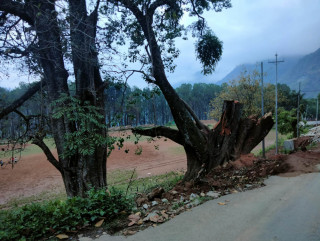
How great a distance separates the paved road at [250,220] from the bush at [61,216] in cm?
44

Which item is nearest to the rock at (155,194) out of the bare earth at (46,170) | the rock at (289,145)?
the bare earth at (46,170)

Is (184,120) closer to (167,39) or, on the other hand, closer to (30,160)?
(167,39)

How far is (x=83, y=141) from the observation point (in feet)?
16.0

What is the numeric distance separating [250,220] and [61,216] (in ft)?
7.90

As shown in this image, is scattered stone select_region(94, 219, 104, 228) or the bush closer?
the bush

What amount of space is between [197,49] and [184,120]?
104 inches

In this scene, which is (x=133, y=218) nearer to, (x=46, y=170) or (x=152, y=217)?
(x=152, y=217)

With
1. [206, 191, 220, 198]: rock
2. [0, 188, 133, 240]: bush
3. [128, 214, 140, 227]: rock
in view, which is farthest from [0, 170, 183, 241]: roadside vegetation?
[206, 191, 220, 198]: rock

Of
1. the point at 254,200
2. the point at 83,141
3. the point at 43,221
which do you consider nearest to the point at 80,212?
the point at 43,221

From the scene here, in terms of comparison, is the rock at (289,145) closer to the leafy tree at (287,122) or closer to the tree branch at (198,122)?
the tree branch at (198,122)

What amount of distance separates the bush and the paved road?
44 cm

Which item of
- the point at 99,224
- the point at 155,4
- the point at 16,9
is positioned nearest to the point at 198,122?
the point at 155,4

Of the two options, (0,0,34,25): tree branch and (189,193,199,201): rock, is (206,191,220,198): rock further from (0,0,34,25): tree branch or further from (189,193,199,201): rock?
(0,0,34,25): tree branch

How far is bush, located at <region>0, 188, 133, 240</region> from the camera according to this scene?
8.71 ft
